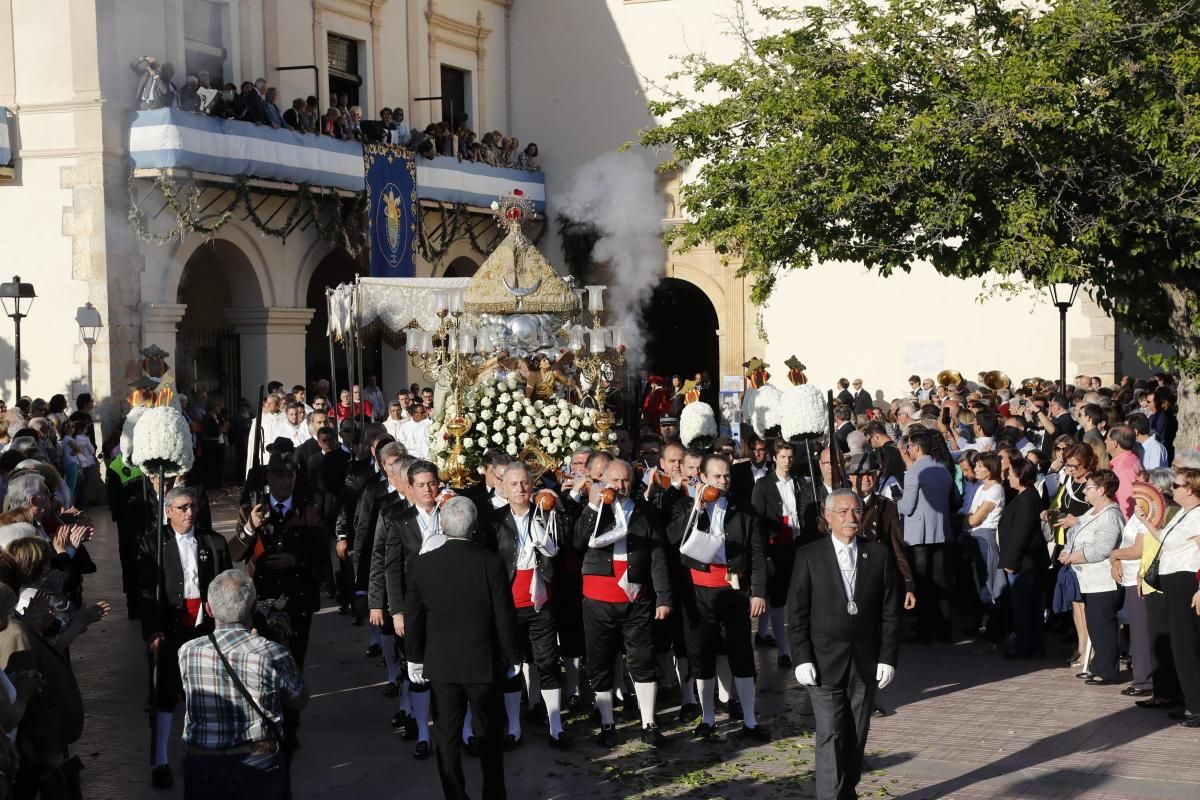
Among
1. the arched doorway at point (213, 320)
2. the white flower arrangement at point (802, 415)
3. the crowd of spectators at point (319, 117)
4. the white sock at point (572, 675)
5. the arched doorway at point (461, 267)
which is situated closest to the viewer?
the white sock at point (572, 675)

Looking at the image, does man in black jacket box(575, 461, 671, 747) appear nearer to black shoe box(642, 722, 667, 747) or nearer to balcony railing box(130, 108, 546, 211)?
black shoe box(642, 722, 667, 747)

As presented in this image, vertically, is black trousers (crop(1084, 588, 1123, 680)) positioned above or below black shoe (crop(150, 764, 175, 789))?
above

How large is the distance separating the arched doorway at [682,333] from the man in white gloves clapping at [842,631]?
2417cm

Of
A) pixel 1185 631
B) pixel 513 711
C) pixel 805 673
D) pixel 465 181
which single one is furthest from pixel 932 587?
pixel 465 181

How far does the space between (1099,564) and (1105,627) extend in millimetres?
426

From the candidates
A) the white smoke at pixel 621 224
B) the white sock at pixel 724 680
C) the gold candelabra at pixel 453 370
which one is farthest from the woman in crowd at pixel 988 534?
the white smoke at pixel 621 224

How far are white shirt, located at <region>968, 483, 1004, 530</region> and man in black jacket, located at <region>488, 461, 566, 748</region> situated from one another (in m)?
4.01

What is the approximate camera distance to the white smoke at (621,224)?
29750 mm

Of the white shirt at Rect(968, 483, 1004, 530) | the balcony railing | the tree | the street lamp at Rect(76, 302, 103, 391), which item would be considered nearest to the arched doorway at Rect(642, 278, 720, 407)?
the balcony railing

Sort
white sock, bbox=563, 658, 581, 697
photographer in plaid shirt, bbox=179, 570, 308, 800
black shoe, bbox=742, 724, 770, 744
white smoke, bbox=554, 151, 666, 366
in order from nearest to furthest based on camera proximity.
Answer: photographer in plaid shirt, bbox=179, 570, 308, 800 → black shoe, bbox=742, 724, 770, 744 → white sock, bbox=563, 658, 581, 697 → white smoke, bbox=554, 151, 666, 366

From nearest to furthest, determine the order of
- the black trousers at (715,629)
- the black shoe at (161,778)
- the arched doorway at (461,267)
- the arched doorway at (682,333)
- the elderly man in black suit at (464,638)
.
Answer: the elderly man in black suit at (464,638), the black shoe at (161,778), the black trousers at (715,629), the arched doorway at (461,267), the arched doorway at (682,333)

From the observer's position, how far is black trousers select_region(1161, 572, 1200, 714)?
824 cm

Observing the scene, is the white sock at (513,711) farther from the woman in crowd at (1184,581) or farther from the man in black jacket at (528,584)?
the woman in crowd at (1184,581)

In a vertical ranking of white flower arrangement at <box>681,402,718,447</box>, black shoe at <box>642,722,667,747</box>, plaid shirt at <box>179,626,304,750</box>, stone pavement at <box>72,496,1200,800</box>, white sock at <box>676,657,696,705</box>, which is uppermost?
white flower arrangement at <box>681,402,718,447</box>
